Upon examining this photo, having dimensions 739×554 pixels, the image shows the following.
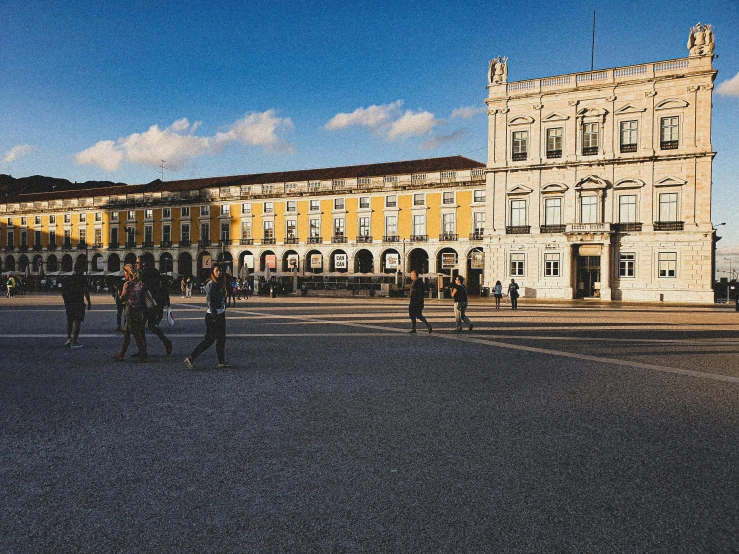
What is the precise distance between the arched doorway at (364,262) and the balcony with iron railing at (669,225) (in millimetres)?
24272

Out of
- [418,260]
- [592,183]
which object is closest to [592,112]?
[592,183]

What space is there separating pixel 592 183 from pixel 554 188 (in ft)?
7.90

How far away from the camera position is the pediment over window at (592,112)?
34.5 metres

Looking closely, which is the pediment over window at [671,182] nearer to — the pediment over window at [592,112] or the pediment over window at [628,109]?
the pediment over window at [628,109]

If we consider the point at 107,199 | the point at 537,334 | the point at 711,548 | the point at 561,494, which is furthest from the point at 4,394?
the point at 107,199

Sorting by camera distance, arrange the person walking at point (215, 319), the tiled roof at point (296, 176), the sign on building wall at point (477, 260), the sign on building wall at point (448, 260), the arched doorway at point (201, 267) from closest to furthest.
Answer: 1. the person walking at point (215, 319)
2. the sign on building wall at point (477, 260)
3. the sign on building wall at point (448, 260)
4. the tiled roof at point (296, 176)
5. the arched doorway at point (201, 267)

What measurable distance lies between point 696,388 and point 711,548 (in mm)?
4673

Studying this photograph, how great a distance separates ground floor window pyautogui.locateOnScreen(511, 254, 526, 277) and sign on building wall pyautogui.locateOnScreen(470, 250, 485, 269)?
6.80 metres

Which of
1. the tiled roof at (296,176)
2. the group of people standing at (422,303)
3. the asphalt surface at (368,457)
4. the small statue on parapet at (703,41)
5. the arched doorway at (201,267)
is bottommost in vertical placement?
the asphalt surface at (368,457)

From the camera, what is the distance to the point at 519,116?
36844 mm

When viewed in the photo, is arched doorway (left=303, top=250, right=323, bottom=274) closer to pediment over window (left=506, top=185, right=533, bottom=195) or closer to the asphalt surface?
pediment over window (left=506, top=185, right=533, bottom=195)

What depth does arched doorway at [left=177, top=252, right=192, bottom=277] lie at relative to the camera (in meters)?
56.4

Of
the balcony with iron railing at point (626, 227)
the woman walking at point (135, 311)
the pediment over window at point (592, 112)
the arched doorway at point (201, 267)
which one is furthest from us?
the arched doorway at point (201, 267)

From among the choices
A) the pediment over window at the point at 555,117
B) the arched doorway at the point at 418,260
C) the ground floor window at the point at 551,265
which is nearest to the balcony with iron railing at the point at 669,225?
the ground floor window at the point at 551,265
